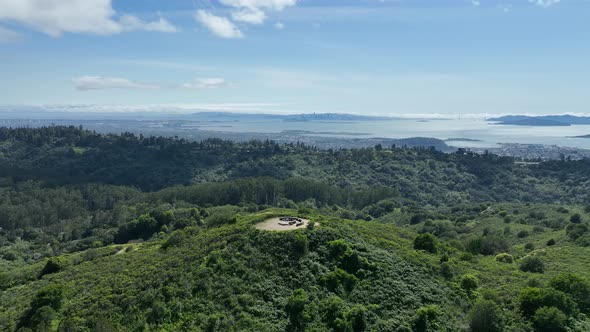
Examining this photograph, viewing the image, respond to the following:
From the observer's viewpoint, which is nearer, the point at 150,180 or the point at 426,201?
the point at 426,201

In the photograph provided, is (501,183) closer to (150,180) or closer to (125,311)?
(150,180)

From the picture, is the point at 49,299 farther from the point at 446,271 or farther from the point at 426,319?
the point at 446,271

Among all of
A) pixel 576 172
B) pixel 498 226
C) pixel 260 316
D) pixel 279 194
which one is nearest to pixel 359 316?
pixel 260 316

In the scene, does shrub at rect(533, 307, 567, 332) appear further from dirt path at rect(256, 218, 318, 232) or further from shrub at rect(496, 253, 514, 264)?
dirt path at rect(256, 218, 318, 232)

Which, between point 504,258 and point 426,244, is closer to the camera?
point 426,244

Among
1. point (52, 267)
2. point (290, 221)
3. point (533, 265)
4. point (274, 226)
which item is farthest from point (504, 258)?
point (52, 267)
